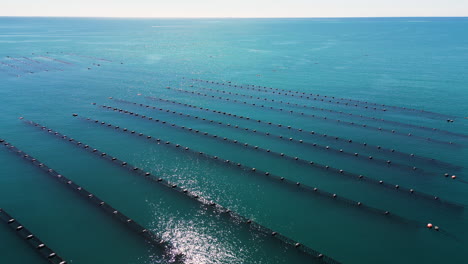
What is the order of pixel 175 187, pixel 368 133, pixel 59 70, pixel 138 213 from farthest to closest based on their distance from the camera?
pixel 59 70 < pixel 368 133 < pixel 175 187 < pixel 138 213

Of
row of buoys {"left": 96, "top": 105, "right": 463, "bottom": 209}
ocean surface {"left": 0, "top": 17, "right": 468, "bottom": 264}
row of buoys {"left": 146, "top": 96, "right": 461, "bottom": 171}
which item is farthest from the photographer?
row of buoys {"left": 146, "top": 96, "right": 461, "bottom": 171}

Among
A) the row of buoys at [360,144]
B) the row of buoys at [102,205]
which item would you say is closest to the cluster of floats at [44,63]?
the row of buoys at [360,144]

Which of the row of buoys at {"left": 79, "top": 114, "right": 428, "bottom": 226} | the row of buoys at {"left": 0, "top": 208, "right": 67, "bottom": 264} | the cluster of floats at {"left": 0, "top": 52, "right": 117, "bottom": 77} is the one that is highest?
the cluster of floats at {"left": 0, "top": 52, "right": 117, "bottom": 77}

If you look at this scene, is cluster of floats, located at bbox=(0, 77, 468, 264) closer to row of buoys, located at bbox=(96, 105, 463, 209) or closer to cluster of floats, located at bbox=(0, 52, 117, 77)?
row of buoys, located at bbox=(96, 105, 463, 209)

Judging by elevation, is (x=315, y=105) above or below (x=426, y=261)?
above

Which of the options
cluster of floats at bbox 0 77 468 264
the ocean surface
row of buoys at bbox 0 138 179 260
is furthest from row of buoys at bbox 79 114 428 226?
row of buoys at bbox 0 138 179 260

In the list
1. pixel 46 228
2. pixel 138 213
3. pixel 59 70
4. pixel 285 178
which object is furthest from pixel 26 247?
pixel 59 70

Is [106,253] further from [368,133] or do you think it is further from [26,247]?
[368,133]
